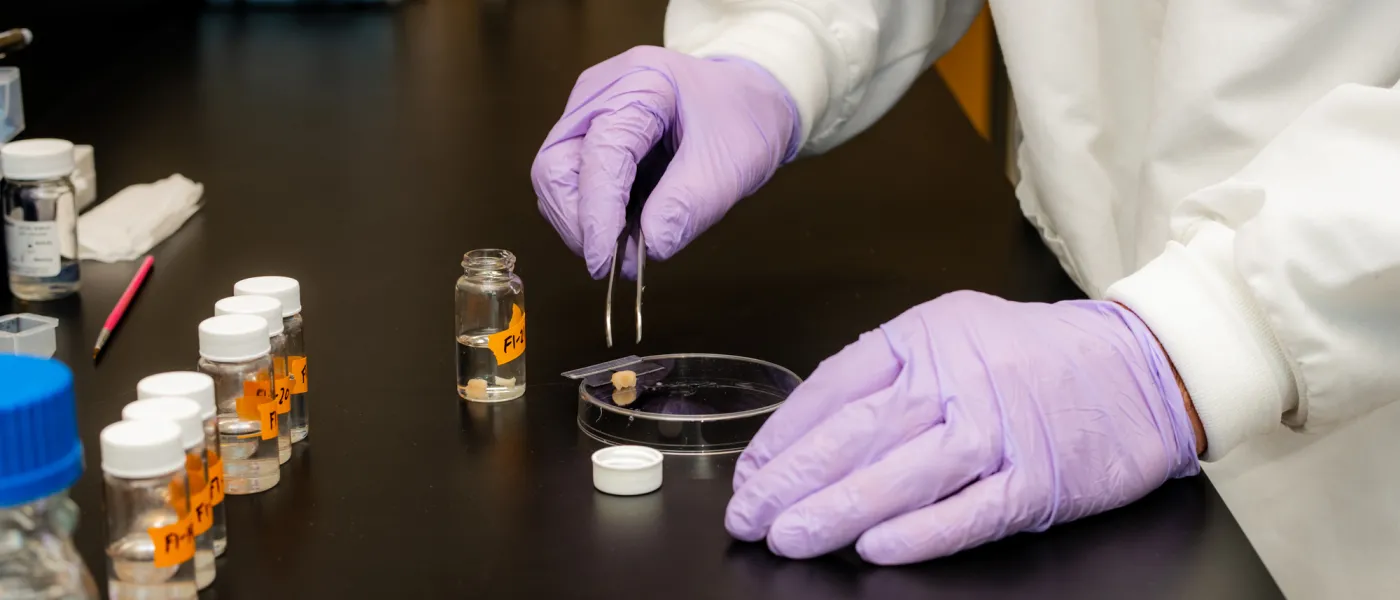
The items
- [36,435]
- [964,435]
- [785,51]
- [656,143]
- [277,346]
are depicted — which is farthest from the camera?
[785,51]

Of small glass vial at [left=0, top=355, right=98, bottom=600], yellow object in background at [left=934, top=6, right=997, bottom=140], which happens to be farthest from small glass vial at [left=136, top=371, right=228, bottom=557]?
yellow object in background at [left=934, top=6, right=997, bottom=140]

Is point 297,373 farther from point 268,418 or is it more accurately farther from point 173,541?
point 173,541

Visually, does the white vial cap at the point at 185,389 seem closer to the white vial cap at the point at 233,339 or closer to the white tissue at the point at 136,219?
the white vial cap at the point at 233,339

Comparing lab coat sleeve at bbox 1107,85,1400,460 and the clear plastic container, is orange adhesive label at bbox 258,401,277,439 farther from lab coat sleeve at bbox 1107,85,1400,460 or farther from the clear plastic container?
lab coat sleeve at bbox 1107,85,1400,460

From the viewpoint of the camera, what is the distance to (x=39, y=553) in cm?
79

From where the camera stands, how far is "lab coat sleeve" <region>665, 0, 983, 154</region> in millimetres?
1586

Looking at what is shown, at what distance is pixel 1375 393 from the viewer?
41.7 inches

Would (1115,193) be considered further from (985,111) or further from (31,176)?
(985,111)

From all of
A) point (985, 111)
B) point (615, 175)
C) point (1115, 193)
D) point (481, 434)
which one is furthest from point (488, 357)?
point (985, 111)

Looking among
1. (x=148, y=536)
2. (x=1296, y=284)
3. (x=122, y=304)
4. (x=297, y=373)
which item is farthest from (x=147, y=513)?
(x=1296, y=284)

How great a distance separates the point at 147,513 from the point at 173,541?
0.02 m

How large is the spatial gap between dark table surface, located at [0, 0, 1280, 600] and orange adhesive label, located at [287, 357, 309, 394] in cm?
5

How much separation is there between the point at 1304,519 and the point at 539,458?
2.19ft

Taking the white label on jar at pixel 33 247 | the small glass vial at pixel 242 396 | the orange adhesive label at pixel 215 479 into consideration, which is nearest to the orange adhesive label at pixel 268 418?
the small glass vial at pixel 242 396
